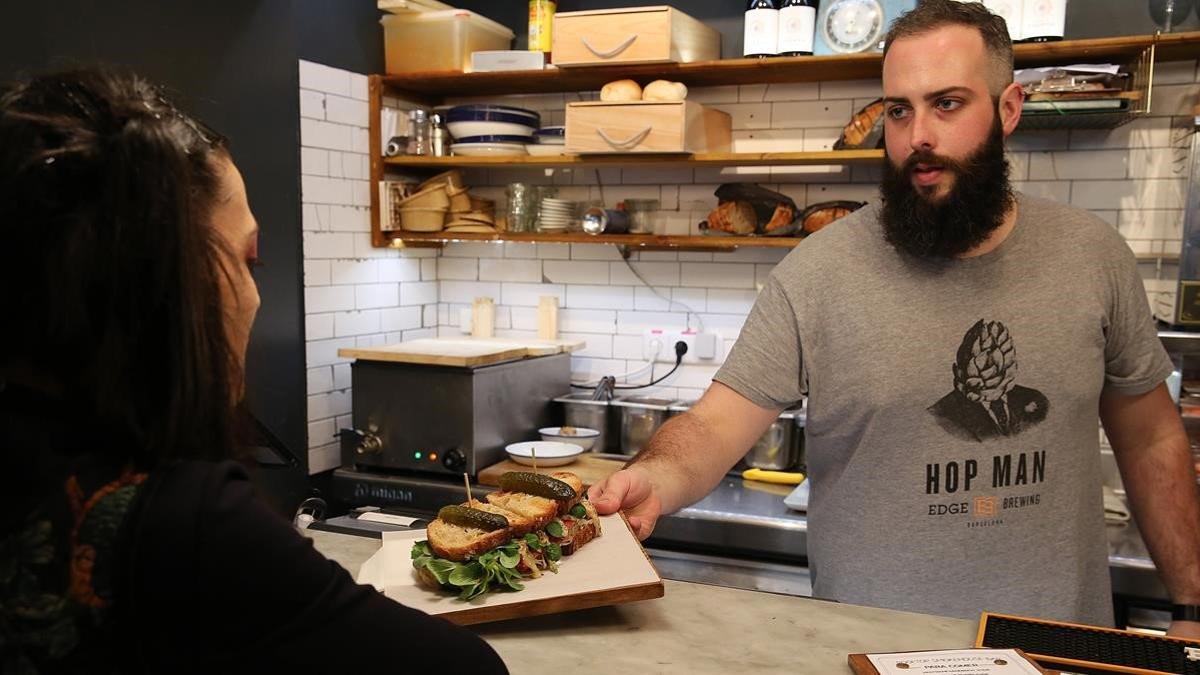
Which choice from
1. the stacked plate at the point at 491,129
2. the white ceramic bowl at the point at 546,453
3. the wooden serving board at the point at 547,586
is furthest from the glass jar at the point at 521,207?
the wooden serving board at the point at 547,586

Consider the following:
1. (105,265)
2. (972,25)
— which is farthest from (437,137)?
(105,265)

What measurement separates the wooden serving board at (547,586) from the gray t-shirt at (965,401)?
58 cm

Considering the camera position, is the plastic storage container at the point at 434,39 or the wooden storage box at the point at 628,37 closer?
the wooden storage box at the point at 628,37

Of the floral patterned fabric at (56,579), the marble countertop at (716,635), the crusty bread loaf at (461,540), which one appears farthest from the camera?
the crusty bread loaf at (461,540)

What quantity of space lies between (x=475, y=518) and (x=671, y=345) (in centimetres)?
252

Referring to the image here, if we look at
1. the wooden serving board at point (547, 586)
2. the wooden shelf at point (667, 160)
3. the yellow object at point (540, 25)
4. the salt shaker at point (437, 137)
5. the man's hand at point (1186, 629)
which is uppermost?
the yellow object at point (540, 25)

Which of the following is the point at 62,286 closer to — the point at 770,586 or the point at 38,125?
the point at 38,125

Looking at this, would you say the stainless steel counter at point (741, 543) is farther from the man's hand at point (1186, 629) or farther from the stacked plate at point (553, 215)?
the stacked plate at point (553, 215)

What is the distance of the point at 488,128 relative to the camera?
12.3 ft

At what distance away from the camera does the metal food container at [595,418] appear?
3.79 meters

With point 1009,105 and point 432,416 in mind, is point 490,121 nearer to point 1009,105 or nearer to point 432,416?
point 432,416

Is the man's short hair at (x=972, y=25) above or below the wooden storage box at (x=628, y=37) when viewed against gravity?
below

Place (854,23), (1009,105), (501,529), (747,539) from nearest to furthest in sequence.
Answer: (501,529) → (1009,105) → (747,539) → (854,23)

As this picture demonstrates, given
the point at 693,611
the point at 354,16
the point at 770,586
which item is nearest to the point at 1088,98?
the point at 770,586
